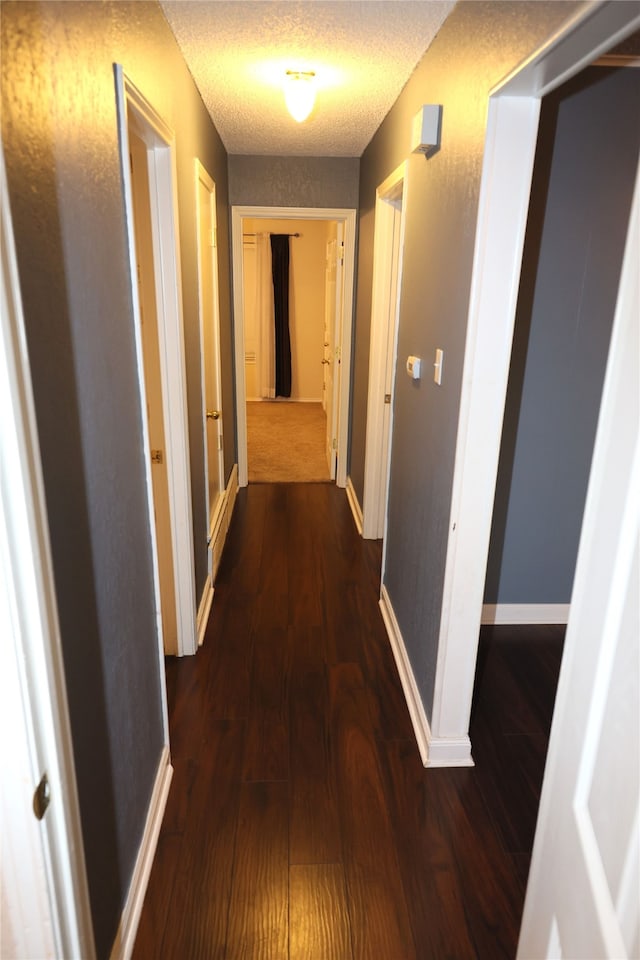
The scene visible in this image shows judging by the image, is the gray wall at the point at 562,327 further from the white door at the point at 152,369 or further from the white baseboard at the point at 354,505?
the white door at the point at 152,369

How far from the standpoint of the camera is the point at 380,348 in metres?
3.53

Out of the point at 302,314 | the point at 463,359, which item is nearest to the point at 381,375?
the point at 463,359

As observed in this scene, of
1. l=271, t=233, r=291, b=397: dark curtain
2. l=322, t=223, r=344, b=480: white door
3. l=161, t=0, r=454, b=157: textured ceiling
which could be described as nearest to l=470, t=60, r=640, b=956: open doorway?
l=161, t=0, r=454, b=157: textured ceiling

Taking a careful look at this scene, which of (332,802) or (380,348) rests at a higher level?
(380,348)

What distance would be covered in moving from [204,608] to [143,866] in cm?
137

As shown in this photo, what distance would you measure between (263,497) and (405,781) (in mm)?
2912

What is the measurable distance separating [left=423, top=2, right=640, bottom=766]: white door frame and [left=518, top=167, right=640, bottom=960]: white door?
80cm

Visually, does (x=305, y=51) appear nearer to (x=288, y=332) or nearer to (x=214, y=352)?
(x=214, y=352)

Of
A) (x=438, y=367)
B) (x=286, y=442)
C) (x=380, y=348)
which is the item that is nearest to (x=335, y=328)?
(x=380, y=348)

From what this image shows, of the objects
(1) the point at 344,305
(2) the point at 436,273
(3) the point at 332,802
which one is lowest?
(3) the point at 332,802

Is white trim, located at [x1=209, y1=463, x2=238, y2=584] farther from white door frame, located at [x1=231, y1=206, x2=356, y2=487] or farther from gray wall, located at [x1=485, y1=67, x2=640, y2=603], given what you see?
gray wall, located at [x1=485, y1=67, x2=640, y2=603]

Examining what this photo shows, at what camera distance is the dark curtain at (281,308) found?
25.5ft

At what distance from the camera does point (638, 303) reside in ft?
2.46

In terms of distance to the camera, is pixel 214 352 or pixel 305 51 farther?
pixel 214 352
